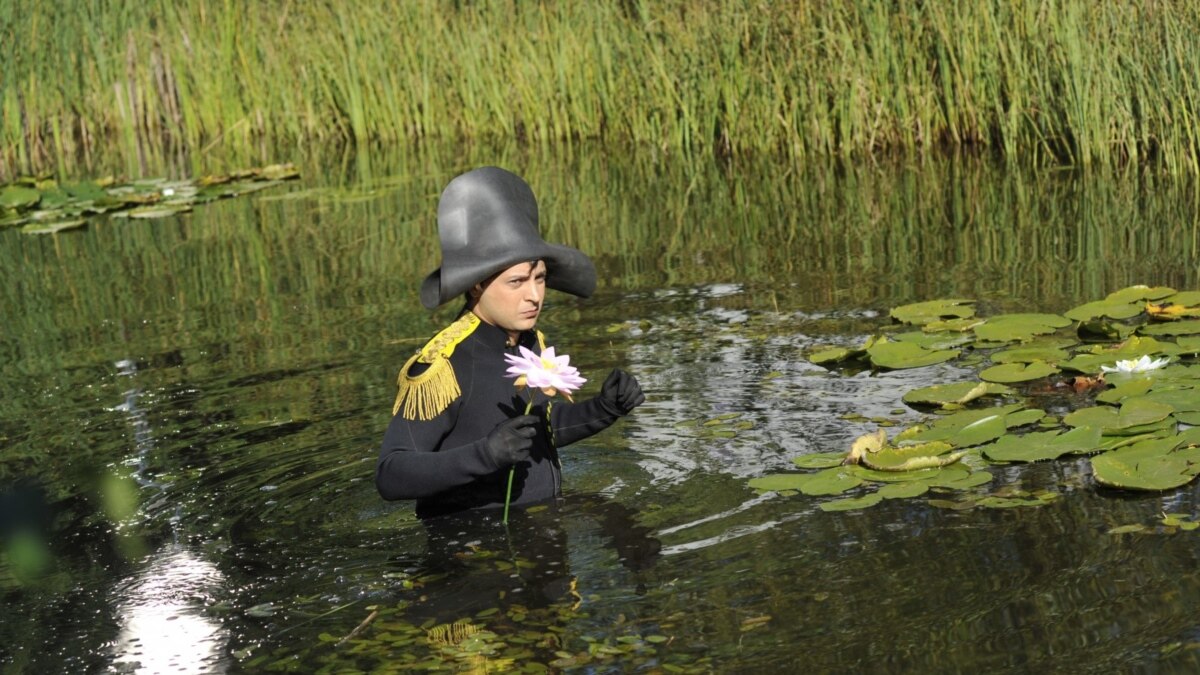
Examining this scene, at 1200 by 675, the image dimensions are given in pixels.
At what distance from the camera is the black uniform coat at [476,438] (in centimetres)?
364

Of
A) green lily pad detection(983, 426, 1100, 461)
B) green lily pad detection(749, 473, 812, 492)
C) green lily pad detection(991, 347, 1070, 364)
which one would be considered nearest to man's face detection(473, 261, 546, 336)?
green lily pad detection(749, 473, 812, 492)

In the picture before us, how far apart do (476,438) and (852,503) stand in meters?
0.97

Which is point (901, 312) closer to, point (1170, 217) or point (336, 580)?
point (1170, 217)

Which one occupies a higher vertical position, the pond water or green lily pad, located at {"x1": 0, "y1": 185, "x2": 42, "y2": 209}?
green lily pad, located at {"x1": 0, "y1": 185, "x2": 42, "y2": 209}

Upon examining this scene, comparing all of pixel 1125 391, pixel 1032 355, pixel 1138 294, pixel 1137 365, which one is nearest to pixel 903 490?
pixel 1125 391

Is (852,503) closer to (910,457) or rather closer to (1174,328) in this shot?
(910,457)

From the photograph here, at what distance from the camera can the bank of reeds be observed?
347 inches

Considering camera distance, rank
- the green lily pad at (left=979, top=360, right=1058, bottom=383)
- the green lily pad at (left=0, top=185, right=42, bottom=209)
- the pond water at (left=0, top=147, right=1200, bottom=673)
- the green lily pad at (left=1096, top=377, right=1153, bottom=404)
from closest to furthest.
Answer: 1. the pond water at (left=0, top=147, right=1200, bottom=673)
2. the green lily pad at (left=1096, top=377, right=1153, bottom=404)
3. the green lily pad at (left=979, top=360, right=1058, bottom=383)
4. the green lily pad at (left=0, top=185, right=42, bottom=209)

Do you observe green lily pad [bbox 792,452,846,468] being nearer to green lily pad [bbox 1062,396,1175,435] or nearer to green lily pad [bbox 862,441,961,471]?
green lily pad [bbox 862,441,961,471]

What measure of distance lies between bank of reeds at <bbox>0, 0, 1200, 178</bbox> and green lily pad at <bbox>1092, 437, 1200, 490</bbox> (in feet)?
14.3

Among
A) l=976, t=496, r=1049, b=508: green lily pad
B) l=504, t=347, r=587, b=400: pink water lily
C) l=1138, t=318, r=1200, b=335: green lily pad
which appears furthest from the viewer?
l=1138, t=318, r=1200, b=335: green lily pad

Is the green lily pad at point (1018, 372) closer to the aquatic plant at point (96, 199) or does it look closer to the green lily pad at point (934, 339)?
the green lily pad at point (934, 339)

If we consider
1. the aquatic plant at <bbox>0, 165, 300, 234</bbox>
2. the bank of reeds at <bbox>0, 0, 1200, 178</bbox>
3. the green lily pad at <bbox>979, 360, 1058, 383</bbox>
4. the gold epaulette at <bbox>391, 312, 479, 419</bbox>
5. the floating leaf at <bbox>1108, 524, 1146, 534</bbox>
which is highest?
the bank of reeds at <bbox>0, 0, 1200, 178</bbox>

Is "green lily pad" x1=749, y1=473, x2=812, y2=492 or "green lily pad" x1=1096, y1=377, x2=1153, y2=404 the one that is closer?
"green lily pad" x1=749, y1=473, x2=812, y2=492
